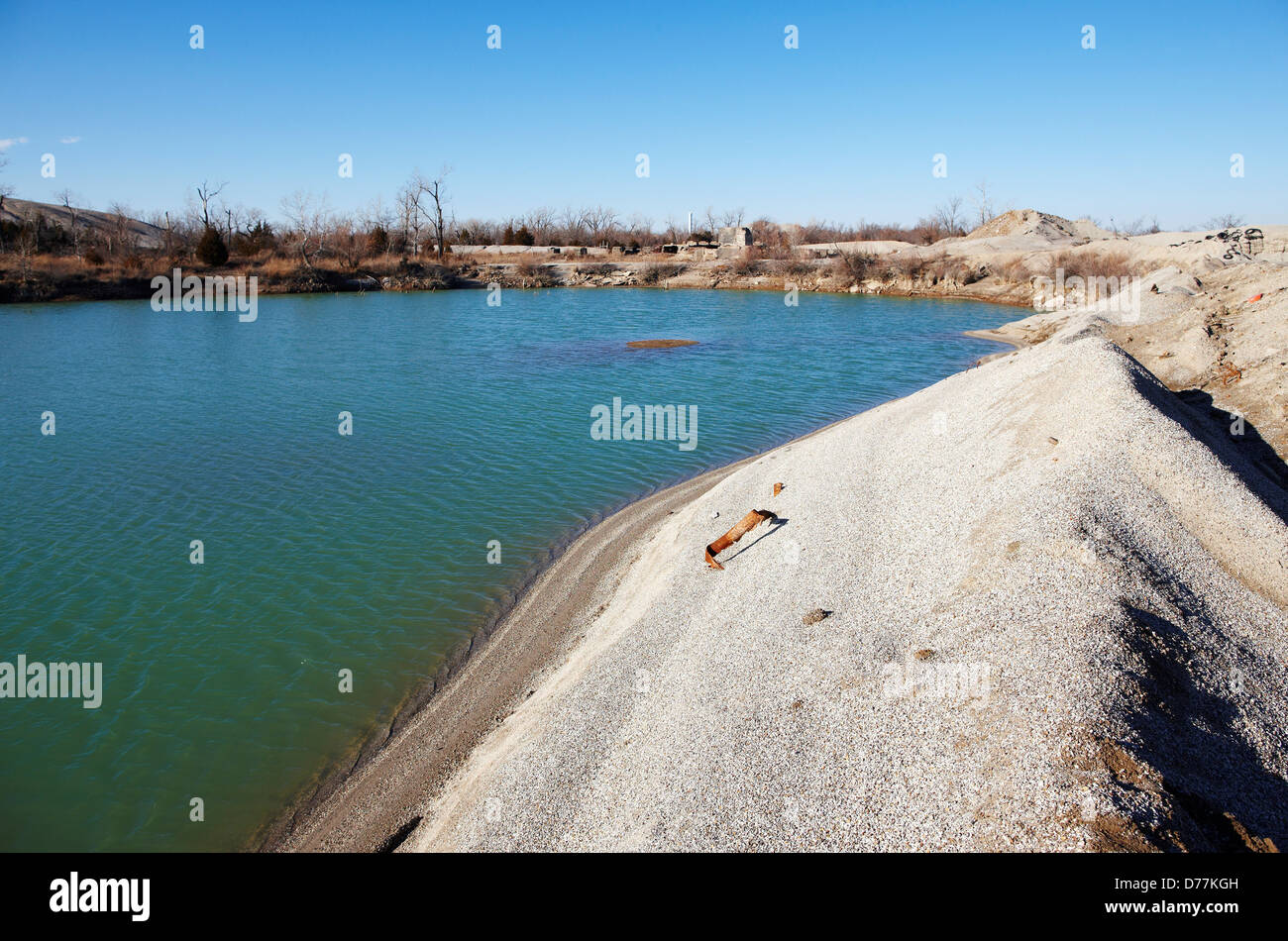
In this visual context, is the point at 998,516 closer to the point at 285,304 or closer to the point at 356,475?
the point at 356,475

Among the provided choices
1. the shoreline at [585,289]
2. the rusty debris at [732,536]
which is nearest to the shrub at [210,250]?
the shoreline at [585,289]

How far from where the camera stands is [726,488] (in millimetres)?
14164

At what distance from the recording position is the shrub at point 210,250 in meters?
67.3

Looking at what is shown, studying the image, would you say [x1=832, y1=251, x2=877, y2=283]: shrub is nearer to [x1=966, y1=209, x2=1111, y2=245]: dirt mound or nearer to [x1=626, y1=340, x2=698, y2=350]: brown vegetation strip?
[x1=966, y1=209, x2=1111, y2=245]: dirt mound

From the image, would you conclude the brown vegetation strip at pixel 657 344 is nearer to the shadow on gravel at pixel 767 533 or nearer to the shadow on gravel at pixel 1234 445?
the shadow on gravel at pixel 1234 445

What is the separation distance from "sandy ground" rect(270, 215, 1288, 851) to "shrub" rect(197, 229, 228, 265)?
71878 millimetres

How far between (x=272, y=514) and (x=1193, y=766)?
49.6ft

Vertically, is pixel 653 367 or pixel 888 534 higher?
pixel 653 367

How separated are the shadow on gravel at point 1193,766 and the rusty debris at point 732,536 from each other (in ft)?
17.7

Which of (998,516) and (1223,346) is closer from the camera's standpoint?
(998,516)

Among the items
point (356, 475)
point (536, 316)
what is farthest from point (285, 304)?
point (356, 475)

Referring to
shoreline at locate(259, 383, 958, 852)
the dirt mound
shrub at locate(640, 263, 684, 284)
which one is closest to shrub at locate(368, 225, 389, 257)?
shrub at locate(640, 263, 684, 284)

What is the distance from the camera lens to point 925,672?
6488 mm
